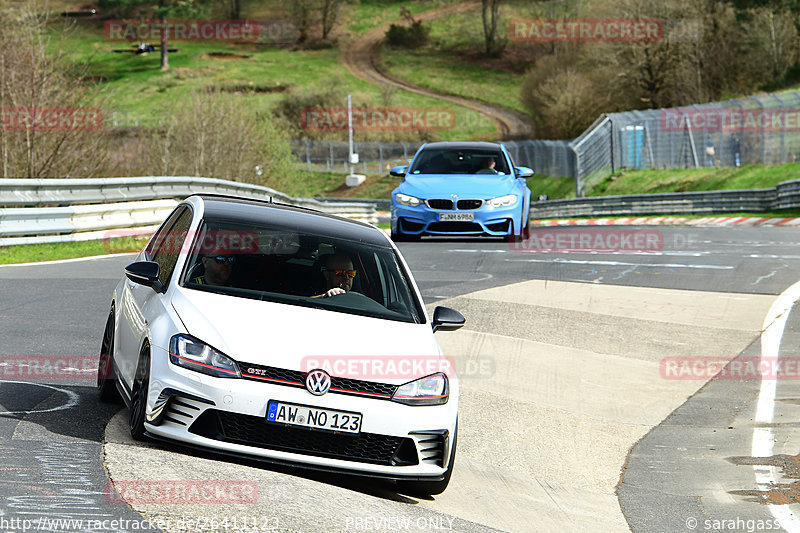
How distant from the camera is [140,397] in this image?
616cm

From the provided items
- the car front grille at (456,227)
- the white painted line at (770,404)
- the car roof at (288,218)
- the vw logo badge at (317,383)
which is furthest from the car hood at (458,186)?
the vw logo badge at (317,383)

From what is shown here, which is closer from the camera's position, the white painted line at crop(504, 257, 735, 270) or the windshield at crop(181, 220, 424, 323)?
the windshield at crop(181, 220, 424, 323)

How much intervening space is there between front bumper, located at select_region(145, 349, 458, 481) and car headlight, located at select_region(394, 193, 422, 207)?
36.0 feet

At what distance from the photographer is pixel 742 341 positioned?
1204 centimetres

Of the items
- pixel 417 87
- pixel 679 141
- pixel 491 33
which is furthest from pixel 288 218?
pixel 491 33

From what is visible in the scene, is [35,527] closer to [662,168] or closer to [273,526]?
[273,526]

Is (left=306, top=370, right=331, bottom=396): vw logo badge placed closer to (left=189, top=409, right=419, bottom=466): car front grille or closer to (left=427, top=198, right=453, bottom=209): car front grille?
(left=189, top=409, right=419, bottom=466): car front grille

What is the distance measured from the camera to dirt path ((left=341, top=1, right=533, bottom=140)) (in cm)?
9612

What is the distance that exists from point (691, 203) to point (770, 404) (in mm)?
28797

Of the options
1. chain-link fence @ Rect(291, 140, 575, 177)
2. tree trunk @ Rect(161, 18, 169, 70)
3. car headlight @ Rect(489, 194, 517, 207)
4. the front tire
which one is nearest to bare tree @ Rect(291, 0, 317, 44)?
tree trunk @ Rect(161, 18, 169, 70)

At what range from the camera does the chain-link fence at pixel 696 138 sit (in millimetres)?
40625

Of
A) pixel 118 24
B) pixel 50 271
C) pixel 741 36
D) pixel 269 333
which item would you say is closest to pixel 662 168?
pixel 741 36

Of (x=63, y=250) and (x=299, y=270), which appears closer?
(x=299, y=270)

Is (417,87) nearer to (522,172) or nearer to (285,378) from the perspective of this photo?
(522,172)
